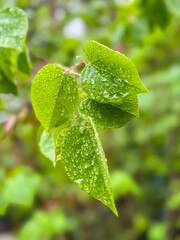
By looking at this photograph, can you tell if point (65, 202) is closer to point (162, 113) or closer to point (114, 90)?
point (162, 113)

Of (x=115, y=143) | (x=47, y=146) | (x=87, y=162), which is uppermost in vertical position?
(x=87, y=162)

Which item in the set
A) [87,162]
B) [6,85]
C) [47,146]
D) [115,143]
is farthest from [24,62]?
[115,143]

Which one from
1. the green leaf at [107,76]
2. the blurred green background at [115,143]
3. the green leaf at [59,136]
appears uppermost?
the green leaf at [107,76]

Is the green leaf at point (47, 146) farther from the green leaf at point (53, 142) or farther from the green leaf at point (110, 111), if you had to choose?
the green leaf at point (110, 111)

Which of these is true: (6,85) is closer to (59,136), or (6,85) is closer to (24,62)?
(24,62)

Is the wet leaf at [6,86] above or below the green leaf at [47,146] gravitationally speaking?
above

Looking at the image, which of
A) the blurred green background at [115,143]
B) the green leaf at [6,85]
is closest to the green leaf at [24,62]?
the green leaf at [6,85]

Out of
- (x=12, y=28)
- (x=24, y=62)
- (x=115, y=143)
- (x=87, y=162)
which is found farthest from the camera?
(x=115, y=143)
